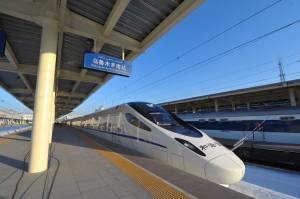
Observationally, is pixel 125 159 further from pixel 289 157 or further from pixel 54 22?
pixel 289 157

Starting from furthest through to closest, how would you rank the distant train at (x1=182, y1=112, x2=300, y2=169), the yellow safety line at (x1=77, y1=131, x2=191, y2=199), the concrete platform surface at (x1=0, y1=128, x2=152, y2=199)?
the distant train at (x1=182, y1=112, x2=300, y2=169) < the concrete platform surface at (x1=0, y1=128, x2=152, y2=199) < the yellow safety line at (x1=77, y1=131, x2=191, y2=199)

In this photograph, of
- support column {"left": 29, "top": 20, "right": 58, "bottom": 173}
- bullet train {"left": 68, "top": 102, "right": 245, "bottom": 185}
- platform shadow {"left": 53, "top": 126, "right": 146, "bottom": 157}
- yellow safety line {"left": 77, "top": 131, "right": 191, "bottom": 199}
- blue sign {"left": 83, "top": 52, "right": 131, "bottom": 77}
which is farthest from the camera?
platform shadow {"left": 53, "top": 126, "right": 146, "bottom": 157}

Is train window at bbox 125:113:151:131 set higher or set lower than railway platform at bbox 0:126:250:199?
higher

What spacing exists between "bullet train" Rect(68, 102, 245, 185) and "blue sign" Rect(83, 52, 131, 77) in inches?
59.8

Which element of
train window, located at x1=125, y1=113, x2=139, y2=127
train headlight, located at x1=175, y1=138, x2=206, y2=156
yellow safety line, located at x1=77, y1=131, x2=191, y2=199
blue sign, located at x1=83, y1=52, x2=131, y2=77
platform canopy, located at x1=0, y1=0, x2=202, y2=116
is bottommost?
yellow safety line, located at x1=77, y1=131, x2=191, y2=199

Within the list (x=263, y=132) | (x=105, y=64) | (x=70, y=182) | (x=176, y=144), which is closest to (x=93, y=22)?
(x=105, y=64)

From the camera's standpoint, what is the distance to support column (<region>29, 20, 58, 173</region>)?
→ 15.1ft

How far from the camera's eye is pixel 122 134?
27.8ft

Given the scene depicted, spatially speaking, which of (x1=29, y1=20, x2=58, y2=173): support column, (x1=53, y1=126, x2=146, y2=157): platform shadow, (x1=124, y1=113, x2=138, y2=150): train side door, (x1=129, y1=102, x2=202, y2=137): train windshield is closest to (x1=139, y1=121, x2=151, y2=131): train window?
(x1=129, y1=102, x2=202, y2=137): train windshield

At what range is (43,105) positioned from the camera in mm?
4703

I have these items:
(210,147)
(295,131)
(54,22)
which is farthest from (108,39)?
(295,131)

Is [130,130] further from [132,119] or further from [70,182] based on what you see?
[70,182]

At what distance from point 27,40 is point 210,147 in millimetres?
8653

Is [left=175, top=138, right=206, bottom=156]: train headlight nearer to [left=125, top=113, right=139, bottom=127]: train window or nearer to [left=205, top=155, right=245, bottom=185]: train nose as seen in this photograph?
[left=205, top=155, right=245, bottom=185]: train nose
